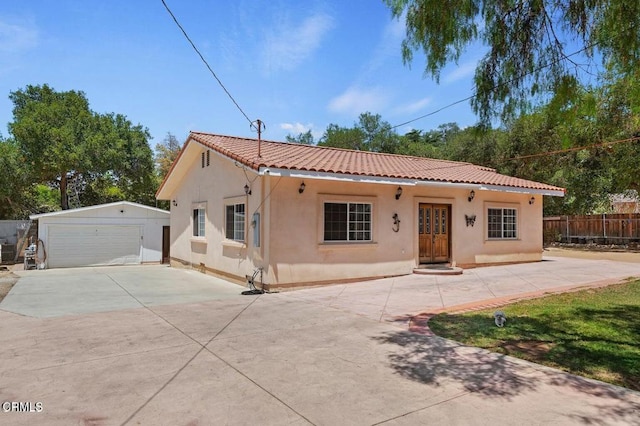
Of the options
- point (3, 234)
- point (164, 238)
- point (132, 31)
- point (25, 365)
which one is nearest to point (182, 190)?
point (164, 238)

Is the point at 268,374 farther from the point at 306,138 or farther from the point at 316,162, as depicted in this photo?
the point at 306,138

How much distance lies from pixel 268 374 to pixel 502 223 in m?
13.8

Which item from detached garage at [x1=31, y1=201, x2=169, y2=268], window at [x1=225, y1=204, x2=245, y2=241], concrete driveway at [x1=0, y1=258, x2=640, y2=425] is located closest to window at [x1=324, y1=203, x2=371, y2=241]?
window at [x1=225, y1=204, x2=245, y2=241]

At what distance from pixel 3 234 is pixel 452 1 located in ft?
85.6

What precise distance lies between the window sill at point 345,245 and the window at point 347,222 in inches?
6.1

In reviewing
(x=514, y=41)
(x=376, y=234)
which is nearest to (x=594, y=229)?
(x=376, y=234)

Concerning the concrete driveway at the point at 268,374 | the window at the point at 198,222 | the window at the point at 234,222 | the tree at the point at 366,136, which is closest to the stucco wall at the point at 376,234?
the window at the point at 234,222

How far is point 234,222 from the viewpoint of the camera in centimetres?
1309

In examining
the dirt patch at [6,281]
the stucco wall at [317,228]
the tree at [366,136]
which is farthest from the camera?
the tree at [366,136]

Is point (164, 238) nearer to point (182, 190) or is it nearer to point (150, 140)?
point (182, 190)

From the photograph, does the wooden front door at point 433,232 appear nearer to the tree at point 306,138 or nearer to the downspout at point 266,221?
the downspout at point 266,221

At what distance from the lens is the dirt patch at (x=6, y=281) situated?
36.8 ft

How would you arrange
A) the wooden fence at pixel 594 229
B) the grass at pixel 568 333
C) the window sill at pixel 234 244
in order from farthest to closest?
the wooden fence at pixel 594 229 → the window sill at pixel 234 244 → the grass at pixel 568 333

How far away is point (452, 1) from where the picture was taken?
5.55m
